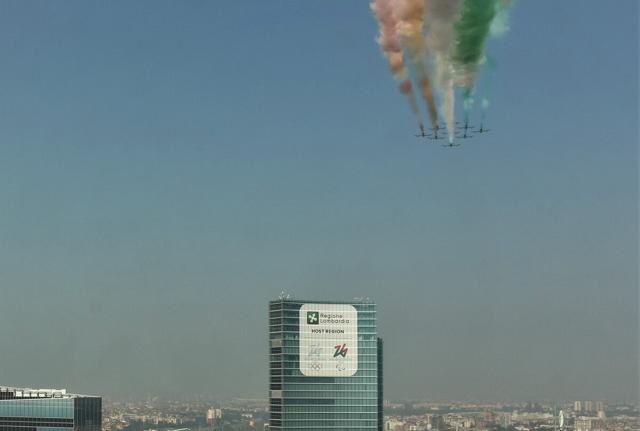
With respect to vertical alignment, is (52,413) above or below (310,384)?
below

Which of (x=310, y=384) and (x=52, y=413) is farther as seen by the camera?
(x=310, y=384)

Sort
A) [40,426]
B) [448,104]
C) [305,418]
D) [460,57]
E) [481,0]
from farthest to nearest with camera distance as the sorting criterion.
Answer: [305,418], [40,426], [448,104], [460,57], [481,0]

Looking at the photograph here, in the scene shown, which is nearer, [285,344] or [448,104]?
[448,104]

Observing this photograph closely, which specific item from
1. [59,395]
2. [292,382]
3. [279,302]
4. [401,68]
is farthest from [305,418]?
[401,68]

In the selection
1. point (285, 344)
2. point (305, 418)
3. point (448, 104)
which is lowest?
point (305, 418)

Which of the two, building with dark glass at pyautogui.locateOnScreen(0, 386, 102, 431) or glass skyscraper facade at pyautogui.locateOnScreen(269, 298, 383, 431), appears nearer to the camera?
building with dark glass at pyautogui.locateOnScreen(0, 386, 102, 431)

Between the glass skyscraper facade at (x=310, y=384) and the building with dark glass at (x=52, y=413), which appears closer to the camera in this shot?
the building with dark glass at (x=52, y=413)

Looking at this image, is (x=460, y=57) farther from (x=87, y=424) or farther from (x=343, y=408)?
(x=343, y=408)

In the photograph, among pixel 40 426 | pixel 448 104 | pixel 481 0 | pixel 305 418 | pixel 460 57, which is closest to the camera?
pixel 481 0
